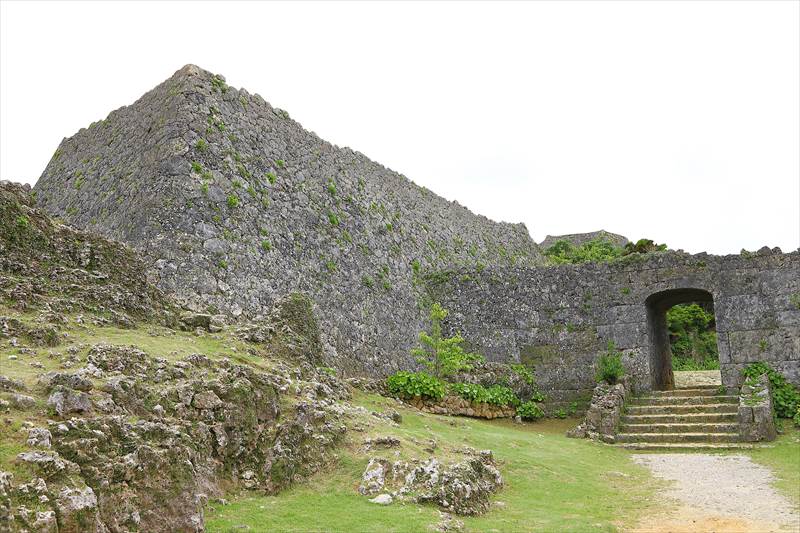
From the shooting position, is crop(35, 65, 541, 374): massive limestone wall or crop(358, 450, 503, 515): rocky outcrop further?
crop(35, 65, 541, 374): massive limestone wall

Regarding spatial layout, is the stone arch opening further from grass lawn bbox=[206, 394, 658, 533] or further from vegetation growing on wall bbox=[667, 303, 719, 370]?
vegetation growing on wall bbox=[667, 303, 719, 370]

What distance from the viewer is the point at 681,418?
15.2m

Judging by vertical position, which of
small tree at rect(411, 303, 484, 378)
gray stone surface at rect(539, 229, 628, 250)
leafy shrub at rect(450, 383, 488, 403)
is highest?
gray stone surface at rect(539, 229, 628, 250)

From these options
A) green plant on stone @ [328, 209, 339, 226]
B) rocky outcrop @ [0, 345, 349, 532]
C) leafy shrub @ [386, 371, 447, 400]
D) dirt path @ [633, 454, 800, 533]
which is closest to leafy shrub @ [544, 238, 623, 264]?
green plant on stone @ [328, 209, 339, 226]

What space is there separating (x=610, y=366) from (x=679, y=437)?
13.3 ft

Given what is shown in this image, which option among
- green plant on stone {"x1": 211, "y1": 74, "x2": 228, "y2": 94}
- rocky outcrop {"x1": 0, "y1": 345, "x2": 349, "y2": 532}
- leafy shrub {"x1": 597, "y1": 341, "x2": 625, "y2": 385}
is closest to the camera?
rocky outcrop {"x1": 0, "y1": 345, "x2": 349, "y2": 532}

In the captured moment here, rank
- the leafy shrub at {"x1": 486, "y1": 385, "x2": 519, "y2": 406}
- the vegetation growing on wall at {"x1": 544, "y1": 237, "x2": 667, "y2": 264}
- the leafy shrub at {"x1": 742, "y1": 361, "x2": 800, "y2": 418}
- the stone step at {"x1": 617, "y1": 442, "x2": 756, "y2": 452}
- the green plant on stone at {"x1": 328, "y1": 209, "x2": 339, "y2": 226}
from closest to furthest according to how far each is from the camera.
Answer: the stone step at {"x1": 617, "y1": 442, "x2": 756, "y2": 452}, the leafy shrub at {"x1": 742, "y1": 361, "x2": 800, "y2": 418}, the leafy shrub at {"x1": 486, "y1": 385, "x2": 519, "y2": 406}, the green plant on stone at {"x1": 328, "y1": 209, "x2": 339, "y2": 226}, the vegetation growing on wall at {"x1": 544, "y1": 237, "x2": 667, "y2": 264}

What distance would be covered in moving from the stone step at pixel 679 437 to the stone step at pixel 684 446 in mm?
144

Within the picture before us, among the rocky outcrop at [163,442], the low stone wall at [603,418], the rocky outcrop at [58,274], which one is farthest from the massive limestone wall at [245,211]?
the rocky outcrop at [163,442]

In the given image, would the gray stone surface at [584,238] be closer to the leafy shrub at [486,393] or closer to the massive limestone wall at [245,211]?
the massive limestone wall at [245,211]

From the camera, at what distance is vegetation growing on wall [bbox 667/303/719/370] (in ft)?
92.2

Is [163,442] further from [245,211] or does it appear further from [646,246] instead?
[646,246]

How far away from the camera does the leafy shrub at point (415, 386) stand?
1514 cm

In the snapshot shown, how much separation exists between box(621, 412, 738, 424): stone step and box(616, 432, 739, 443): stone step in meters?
0.68
